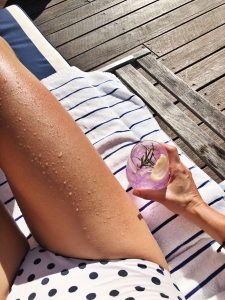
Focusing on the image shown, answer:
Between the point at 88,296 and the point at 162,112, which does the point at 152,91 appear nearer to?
the point at 162,112

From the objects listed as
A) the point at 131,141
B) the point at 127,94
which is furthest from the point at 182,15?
the point at 131,141

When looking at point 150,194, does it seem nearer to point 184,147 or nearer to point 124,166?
point 124,166

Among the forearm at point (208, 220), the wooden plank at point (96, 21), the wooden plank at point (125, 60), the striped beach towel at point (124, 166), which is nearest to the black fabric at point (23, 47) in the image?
the striped beach towel at point (124, 166)

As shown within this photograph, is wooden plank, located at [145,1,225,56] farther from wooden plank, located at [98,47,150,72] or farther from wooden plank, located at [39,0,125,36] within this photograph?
wooden plank, located at [39,0,125,36]

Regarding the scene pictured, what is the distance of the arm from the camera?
42.3 inches

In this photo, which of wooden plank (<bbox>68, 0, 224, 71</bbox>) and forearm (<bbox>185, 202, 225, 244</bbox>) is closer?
forearm (<bbox>185, 202, 225, 244</bbox>)

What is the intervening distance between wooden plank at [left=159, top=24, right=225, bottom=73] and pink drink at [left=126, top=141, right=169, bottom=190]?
985 millimetres

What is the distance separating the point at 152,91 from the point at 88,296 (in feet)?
4.10

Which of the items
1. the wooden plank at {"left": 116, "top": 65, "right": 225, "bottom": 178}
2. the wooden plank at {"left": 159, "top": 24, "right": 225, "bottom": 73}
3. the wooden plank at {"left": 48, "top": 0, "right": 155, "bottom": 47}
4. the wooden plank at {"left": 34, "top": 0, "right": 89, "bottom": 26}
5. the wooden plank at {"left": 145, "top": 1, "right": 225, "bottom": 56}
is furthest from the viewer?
the wooden plank at {"left": 34, "top": 0, "right": 89, "bottom": 26}

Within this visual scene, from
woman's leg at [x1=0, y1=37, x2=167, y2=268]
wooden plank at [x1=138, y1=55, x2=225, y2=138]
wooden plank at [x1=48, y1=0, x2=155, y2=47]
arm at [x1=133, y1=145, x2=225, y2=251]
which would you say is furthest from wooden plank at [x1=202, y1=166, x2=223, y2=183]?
wooden plank at [x1=48, y1=0, x2=155, y2=47]

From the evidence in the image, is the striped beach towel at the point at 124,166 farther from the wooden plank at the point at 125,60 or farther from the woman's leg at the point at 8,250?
the wooden plank at the point at 125,60

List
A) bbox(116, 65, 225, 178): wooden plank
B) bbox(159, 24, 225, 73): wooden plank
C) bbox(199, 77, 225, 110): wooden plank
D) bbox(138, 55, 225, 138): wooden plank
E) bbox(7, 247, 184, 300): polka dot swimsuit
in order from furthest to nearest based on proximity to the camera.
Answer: bbox(159, 24, 225, 73): wooden plank
bbox(199, 77, 225, 110): wooden plank
bbox(138, 55, 225, 138): wooden plank
bbox(116, 65, 225, 178): wooden plank
bbox(7, 247, 184, 300): polka dot swimsuit

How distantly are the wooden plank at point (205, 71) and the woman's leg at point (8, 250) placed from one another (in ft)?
4.26

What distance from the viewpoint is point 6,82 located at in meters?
0.88
